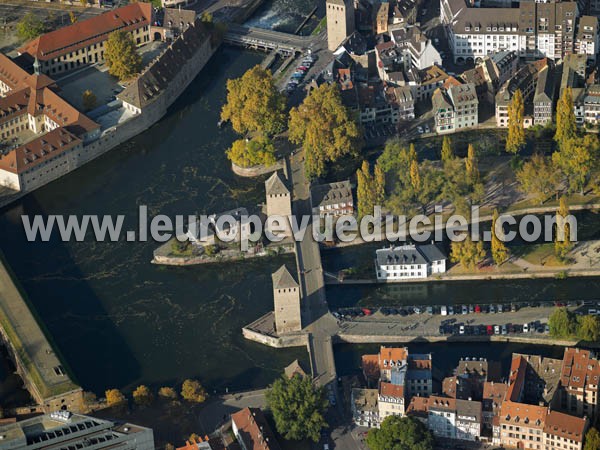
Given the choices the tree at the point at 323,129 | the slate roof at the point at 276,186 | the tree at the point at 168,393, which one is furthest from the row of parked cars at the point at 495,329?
the tree at the point at 323,129

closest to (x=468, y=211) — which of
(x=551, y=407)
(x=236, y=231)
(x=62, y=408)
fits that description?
(x=236, y=231)

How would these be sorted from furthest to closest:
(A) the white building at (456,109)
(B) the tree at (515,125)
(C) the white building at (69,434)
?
1. (A) the white building at (456,109)
2. (B) the tree at (515,125)
3. (C) the white building at (69,434)

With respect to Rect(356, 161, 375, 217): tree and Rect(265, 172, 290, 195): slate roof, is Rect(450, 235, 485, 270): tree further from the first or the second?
Rect(265, 172, 290, 195): slate roof

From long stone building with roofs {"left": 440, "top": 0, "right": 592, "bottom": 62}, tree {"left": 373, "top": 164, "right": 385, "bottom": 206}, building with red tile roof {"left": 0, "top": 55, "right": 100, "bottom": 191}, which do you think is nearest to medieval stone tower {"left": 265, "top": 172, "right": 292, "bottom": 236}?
tree {"left": 373, "top": 164, "right": 385, "bottom": 206}

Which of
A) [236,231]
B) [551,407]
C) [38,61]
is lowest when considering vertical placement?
[551,407]

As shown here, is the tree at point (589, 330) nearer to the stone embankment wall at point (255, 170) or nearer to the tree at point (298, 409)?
the tree at point (298, 409)

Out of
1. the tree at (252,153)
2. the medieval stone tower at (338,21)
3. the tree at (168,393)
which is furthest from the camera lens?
the medieval stone tower at (338,21)

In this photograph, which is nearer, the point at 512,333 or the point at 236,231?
the point at 512,333

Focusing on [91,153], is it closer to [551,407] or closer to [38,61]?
[38,61]

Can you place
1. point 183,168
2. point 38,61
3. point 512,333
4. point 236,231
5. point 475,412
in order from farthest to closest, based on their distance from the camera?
point 38,61
point 183,168
point 236,231
point 512,333
point 475,412
